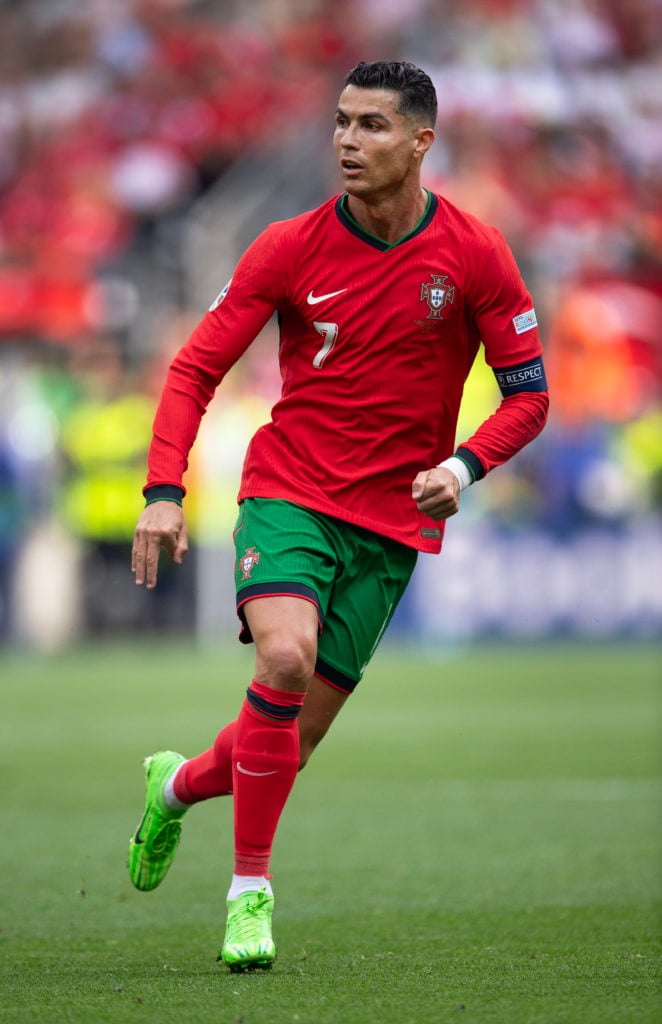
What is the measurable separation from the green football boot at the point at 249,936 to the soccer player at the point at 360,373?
0.81 ft

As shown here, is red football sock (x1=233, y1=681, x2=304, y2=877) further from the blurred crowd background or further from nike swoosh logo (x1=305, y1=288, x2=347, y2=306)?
the blurred crowd background

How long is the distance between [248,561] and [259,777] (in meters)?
0.57

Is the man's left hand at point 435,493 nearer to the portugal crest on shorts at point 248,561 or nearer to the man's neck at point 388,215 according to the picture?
the portugal crest on shorts at point 248,561

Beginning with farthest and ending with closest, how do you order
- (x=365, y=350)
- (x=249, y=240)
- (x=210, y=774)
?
(x=249, y=240) → (x=210, y=774) → (x=365, y=350)

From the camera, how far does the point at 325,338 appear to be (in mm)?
4805

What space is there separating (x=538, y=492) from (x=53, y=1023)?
12.8 m

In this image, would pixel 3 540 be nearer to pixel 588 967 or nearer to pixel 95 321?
pixel 95 321

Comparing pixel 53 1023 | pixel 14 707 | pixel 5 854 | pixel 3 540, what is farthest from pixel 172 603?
pixel 53 1023

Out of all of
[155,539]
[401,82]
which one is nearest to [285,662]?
[155,539]

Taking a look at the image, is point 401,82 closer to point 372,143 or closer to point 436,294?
point 372,143

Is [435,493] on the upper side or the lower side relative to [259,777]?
upper

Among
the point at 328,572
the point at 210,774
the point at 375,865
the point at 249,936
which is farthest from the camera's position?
the point at 375,865

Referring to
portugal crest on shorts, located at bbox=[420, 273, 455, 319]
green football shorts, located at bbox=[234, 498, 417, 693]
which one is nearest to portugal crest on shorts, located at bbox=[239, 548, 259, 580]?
green football shorts, located at bbox=[234, 498, 417, 693]

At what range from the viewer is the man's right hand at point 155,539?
4.37m
